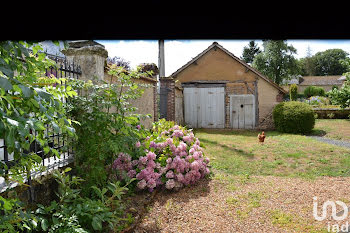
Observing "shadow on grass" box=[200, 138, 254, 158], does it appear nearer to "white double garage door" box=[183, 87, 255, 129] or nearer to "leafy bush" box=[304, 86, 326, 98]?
"white double garage door" box=[183, 87, 255, 129]

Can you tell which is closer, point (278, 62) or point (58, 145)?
point (58, 145)

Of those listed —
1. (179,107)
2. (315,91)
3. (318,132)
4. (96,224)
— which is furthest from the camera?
(315,91)

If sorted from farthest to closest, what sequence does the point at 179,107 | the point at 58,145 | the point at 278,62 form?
the point at 278,62
the point at 179,107
the point at 58,145

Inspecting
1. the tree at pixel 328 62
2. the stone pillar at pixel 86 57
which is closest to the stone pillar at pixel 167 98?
the stone pillar at pixel 86 57

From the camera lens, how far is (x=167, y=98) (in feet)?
36.3

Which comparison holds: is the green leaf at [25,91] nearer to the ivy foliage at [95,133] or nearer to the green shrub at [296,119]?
the ivy foliage at [95,133]

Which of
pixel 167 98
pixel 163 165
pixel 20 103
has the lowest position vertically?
pixel 163 165

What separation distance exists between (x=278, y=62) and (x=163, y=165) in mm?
25365

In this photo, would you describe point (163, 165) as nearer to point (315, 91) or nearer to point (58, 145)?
point (58, 145)

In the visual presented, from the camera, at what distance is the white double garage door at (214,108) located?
14258 millimetres

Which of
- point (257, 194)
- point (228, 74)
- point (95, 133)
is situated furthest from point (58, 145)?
point (228, 74)

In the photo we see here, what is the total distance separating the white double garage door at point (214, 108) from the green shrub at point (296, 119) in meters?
1.72

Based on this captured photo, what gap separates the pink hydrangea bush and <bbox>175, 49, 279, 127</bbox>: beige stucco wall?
915 cm

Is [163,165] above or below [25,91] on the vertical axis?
below
